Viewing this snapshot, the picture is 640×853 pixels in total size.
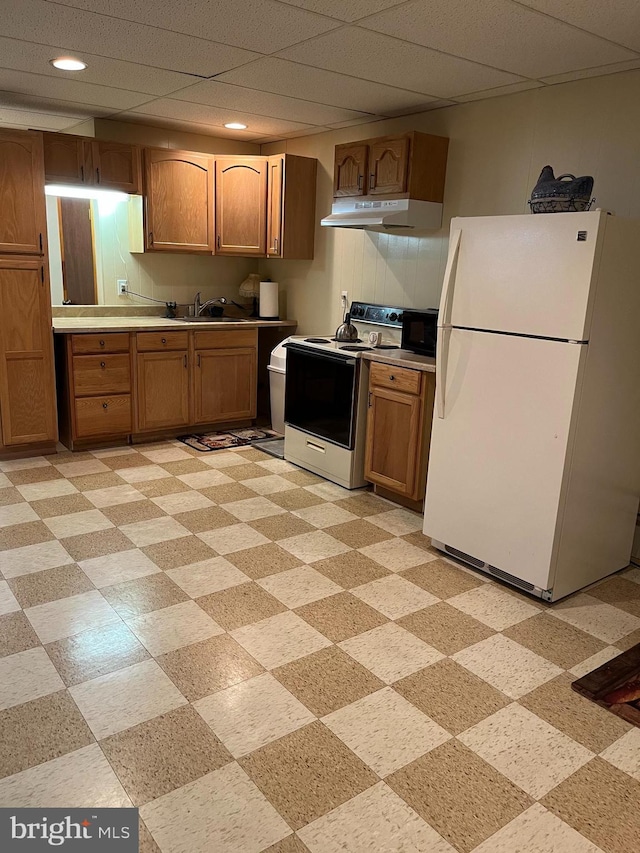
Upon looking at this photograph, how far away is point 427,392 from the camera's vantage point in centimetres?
365

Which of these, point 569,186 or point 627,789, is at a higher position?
point 569,186

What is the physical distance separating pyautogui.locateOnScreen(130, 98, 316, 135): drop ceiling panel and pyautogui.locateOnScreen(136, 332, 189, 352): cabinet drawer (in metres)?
1.53

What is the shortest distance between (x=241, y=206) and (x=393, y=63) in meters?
2.19

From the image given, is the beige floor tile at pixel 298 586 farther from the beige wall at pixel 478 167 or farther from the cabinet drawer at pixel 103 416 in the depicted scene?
the cabinet drawer at pixel 103 416

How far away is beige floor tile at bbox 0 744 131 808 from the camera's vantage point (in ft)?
5.63

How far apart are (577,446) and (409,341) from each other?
5.54ft

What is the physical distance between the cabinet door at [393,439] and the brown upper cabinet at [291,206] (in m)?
1.82

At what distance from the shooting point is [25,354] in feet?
14.3

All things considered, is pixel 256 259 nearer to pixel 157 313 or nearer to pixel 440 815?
pixel 157 313

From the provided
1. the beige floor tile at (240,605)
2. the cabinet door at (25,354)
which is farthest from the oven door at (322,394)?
the cabinet door at (25,354)

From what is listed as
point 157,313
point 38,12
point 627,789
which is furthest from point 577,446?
point 157,313

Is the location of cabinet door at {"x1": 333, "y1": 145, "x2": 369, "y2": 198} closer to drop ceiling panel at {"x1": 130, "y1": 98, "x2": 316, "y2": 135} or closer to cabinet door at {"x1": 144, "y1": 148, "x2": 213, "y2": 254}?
drop ceiling panel at {"x1": 130, "y1": 98, "x2": 316, "y2": 135}

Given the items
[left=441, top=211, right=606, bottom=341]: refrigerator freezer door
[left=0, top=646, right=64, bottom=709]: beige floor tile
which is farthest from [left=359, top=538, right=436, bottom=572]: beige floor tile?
[left=0, top=646, right=64, bottom=709]: beige floor tile

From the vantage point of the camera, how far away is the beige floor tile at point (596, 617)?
8.80 ft
